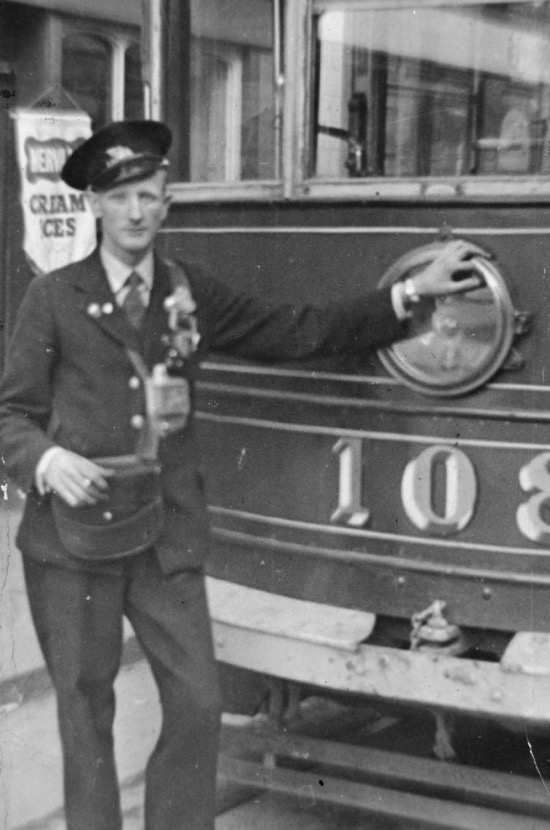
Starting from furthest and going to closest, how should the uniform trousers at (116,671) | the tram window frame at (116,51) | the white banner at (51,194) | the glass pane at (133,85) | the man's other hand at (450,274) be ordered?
the tram window frame at (116,51), the white banner at (51,194), the glass pane at (133,85), the man's other hand at (450,274), the uniform trousers at (116,671)

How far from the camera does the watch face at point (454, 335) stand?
2758mm

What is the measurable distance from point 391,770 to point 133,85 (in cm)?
213

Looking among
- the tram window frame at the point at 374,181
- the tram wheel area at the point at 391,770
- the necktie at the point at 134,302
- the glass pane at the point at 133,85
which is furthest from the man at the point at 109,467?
the glass pane at the point at 133,85

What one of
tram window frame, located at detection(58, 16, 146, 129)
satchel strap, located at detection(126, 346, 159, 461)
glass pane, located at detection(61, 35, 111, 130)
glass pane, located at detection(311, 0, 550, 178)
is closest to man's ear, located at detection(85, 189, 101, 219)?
satchel strap, located at detection(126, 346, 159, 461)

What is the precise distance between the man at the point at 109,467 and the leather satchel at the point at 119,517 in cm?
2

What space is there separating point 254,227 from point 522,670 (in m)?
1.25

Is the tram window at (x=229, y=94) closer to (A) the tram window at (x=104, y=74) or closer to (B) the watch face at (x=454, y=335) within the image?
(A) the tram window at (x=104, y=74)

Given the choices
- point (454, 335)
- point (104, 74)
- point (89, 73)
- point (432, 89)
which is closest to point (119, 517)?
point (454, 335)

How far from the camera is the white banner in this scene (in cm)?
372

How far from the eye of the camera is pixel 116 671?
2.69 meters

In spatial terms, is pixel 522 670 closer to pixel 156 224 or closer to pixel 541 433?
pixel 541 433

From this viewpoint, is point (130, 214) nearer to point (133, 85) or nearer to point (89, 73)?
point (133, 85)

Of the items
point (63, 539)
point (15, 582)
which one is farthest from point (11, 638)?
point (63, 539)

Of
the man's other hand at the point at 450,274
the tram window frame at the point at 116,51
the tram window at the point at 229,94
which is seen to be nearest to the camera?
the man's other hand at the point at 450,274
